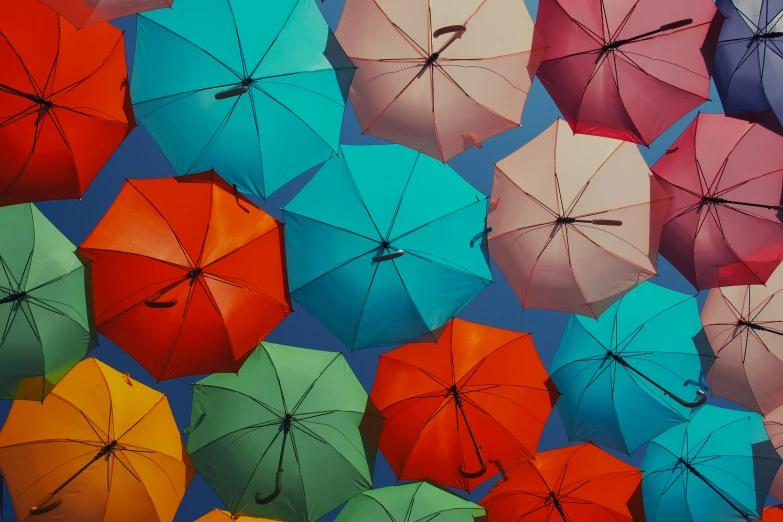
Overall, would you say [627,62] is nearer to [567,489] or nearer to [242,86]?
[242,86]

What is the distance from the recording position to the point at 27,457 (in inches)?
247

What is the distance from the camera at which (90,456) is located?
6.44 metres

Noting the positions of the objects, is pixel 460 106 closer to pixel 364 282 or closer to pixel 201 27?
pixel 364 282

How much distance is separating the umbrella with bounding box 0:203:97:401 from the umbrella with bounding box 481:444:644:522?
632 cm

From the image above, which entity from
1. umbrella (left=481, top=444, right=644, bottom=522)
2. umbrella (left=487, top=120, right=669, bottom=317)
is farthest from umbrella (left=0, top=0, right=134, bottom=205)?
umbrella (left=481, top=444, right=644, bottom=522)

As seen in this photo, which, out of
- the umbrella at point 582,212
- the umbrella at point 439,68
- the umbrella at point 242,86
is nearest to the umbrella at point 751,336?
the umbrella at point 582,212

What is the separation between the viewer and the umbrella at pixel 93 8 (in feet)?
16.3

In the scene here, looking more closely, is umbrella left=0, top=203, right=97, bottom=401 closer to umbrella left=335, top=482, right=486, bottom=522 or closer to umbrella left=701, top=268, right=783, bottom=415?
umbrella left=335, top=482, right=486, bottom=522

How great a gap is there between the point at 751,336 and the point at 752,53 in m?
4.13

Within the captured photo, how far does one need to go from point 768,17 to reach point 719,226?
2.70 metres

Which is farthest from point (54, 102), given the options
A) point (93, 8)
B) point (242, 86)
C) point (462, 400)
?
point (462, 400)

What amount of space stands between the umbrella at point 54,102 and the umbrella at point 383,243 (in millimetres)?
2460

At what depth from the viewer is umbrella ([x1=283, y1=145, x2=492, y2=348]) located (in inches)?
249

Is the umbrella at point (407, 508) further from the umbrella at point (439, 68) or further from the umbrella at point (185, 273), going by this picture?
the umbrella at point (439, 68)
